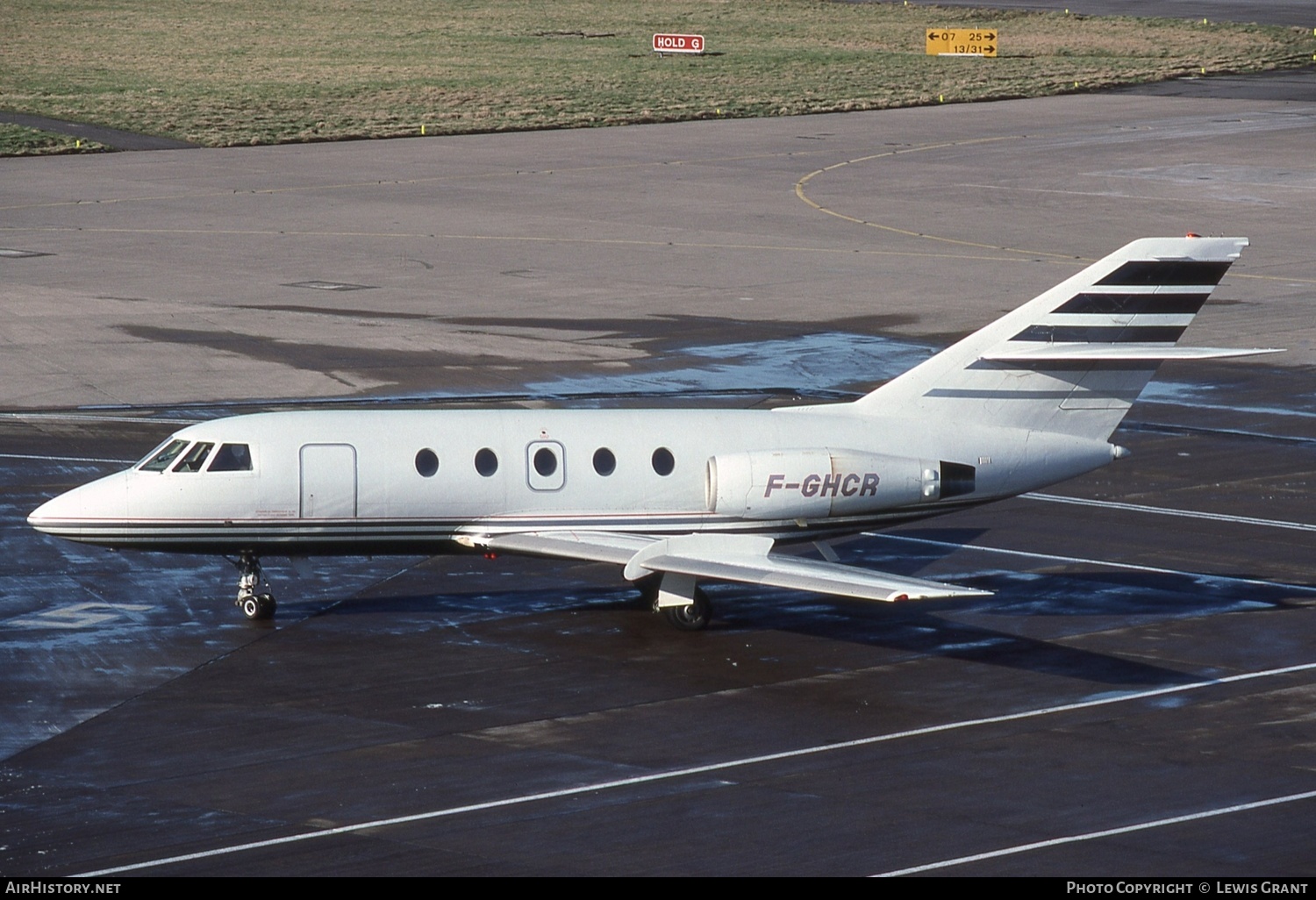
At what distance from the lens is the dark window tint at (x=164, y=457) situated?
25.7 m

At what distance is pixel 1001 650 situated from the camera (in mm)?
25469

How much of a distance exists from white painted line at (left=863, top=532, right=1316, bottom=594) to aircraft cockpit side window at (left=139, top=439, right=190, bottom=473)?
9983 millimetres

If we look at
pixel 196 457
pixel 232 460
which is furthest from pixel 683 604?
pixel 196 457

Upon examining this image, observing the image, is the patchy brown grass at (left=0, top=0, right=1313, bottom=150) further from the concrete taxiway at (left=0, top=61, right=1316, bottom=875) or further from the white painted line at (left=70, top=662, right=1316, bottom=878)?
the white painted line at (left=70, top=662, right=1316, bottom=878)

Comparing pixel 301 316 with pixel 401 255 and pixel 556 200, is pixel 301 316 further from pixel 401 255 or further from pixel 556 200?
pixel 556 200

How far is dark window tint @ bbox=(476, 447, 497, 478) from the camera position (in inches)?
1017

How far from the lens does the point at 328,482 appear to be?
25516 millimetres

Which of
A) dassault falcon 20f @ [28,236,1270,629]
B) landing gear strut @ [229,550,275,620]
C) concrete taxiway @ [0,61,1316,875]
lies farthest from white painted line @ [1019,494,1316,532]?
landing gear strut @ [229,550,275,620]

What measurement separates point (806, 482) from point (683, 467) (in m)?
1.74

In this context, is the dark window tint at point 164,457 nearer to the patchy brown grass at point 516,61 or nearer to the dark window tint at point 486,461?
the dark window tint at point 486,461

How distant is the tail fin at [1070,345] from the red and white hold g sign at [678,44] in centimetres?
8896

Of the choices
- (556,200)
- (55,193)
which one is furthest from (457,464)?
(55,193)

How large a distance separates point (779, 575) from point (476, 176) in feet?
165

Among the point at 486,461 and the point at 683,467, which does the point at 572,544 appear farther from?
the point at 683,467
